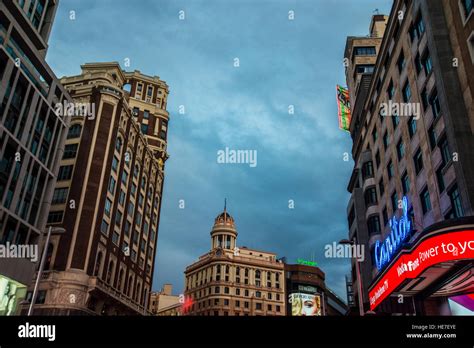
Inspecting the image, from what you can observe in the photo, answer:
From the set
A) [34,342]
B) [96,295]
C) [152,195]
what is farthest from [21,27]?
[34,342]

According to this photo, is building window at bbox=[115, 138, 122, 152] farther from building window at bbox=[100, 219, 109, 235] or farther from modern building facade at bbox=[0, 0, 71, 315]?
building window at bbox=[100, 219, 109, 235]

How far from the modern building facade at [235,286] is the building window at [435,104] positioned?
305 feet

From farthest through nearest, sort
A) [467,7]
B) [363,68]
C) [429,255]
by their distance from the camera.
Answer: [363,68] < [467,7] < [429,255]

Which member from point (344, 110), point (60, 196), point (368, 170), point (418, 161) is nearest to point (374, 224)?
point (368, 170)

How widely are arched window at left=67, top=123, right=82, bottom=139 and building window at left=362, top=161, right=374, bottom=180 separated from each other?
1571 inches

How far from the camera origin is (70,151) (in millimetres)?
60438

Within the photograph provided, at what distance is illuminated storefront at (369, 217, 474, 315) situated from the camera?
18603mm

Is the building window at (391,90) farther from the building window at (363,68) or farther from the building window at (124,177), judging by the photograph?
the building window at (124,177)

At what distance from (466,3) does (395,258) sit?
1555cm

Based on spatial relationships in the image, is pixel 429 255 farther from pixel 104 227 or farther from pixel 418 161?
pixel 104 227

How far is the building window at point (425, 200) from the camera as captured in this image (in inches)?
1134

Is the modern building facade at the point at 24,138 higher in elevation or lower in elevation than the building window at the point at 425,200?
higher

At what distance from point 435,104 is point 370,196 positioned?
16221 mm

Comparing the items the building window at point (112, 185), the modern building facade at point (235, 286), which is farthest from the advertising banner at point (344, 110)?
the modern building facade at point (235, 286)
